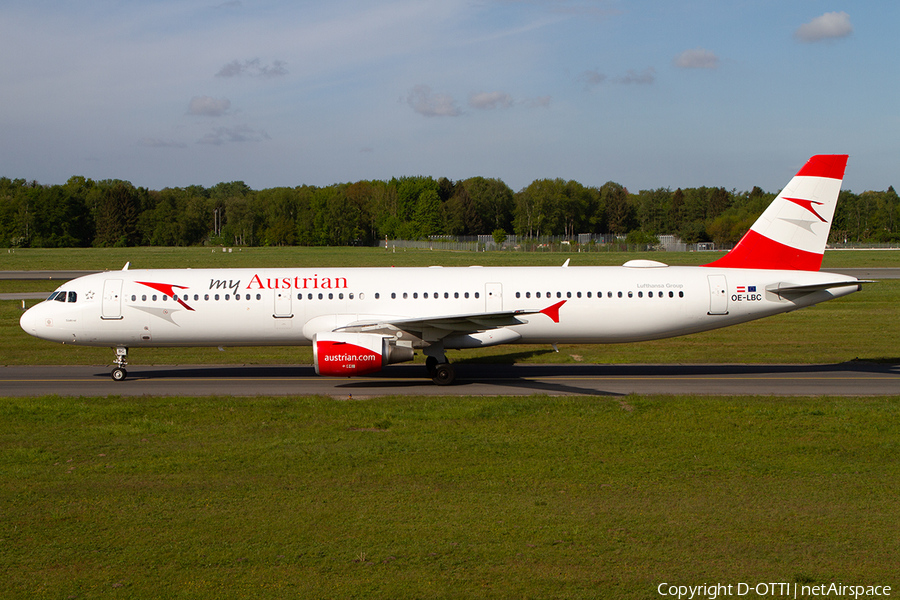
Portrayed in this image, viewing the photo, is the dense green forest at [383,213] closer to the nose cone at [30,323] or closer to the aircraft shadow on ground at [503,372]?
the aircraft shadow on ground at [503,372]

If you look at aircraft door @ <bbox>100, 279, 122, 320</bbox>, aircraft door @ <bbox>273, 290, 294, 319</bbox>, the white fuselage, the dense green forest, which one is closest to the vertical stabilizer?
the white fuselage

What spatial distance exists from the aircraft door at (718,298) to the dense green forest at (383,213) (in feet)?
471

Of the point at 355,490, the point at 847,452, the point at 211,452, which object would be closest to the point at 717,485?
the point at 847,452

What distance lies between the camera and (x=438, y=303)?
24.0 metres

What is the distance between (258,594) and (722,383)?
18.1 m

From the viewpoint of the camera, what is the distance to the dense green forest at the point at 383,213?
168625 mm

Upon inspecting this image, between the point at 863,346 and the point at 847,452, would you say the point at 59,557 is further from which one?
the point at 863,346

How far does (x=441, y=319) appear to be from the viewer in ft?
73.2

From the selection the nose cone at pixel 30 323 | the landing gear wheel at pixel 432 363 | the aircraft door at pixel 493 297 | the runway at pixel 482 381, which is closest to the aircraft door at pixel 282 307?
the runway at pixel 482 381

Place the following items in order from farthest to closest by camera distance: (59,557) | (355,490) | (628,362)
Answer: (628,362) < (355,490) < (59,557)

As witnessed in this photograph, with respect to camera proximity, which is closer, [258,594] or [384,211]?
[258,594]

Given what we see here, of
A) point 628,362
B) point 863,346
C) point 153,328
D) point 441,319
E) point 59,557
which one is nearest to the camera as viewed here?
point 59,557

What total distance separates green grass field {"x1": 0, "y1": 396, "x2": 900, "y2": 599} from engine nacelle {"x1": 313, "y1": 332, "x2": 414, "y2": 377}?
9.06ft

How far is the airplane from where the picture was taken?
77.9 ft
